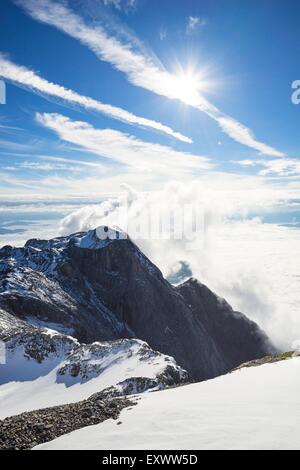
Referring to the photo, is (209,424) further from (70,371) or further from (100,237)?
(100,237)

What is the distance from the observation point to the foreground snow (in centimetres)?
1343

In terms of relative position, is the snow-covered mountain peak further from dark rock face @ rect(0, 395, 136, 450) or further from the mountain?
dark rock face @ rect(0, 395, 136, 450)

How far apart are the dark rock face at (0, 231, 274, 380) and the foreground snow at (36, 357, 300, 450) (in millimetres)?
94263

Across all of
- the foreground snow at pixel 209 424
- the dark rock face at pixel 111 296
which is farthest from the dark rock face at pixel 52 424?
the dark rock face at pixel 111 296

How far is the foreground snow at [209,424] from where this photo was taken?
13.4 m

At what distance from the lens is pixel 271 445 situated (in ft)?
41.3

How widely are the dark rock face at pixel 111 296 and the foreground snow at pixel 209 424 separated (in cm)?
9426

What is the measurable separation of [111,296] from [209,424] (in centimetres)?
14665

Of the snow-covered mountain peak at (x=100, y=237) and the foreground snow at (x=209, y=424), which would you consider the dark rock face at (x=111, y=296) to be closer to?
the snow-covered mountain peak at (x=100, y=237)

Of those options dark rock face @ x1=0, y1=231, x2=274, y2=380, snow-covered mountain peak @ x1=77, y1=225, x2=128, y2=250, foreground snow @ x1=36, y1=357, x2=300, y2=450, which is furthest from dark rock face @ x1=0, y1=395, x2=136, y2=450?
snow-covered mountain peak @ x1=77, y1=225, x2=128, y2=250

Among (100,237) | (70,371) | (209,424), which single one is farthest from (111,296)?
(209,424)

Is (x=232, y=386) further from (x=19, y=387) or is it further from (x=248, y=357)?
(x=248, y=357)

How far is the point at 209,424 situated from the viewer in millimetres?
15266

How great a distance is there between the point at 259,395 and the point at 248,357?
19574 centimetres
